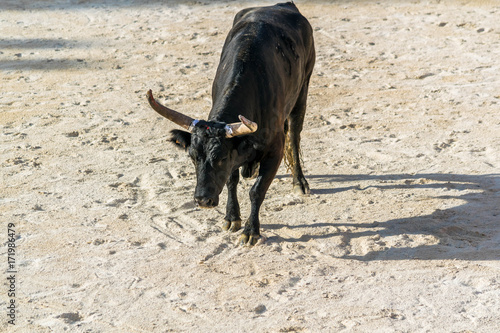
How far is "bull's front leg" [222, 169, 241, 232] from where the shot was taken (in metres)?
6.19

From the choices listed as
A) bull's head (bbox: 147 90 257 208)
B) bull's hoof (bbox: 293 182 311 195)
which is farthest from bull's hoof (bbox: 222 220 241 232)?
bull's hoof (bbox: 293 182 311 195)

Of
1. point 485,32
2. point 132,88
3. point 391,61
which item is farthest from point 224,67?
point 485,32

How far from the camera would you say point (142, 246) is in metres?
5.94

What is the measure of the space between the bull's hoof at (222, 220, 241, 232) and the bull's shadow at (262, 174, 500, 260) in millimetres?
275

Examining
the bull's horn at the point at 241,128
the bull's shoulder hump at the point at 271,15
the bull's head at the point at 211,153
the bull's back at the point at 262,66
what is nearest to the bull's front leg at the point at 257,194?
the bull's back at the point at 262,66

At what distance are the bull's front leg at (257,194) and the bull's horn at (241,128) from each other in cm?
74

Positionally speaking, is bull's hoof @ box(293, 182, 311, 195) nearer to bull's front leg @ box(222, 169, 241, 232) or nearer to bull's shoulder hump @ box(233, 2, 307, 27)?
bull's front leg @ box(222, 169, 241, 232)

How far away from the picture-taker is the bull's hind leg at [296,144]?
279 inches

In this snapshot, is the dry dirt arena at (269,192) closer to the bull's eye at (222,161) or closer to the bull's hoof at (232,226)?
the bull's hoof at (232,226)

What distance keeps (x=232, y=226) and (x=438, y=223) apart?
78.0 inches

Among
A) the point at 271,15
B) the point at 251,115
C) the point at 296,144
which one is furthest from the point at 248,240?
the point at 271,15

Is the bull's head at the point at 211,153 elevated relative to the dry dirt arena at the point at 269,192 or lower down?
elevated

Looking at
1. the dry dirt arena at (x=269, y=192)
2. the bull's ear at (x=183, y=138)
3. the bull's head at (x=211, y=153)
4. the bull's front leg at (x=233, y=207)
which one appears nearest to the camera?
the dry dirt arena at (x=269, y=192)

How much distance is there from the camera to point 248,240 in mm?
5996
